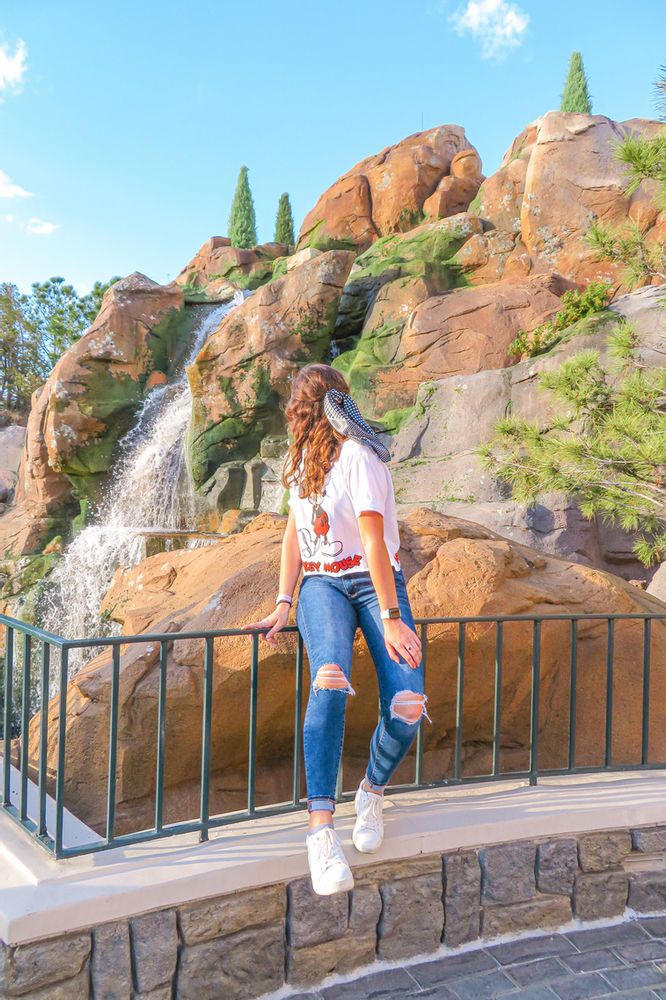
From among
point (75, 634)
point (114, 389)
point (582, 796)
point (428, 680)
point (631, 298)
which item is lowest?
point (75, 634)

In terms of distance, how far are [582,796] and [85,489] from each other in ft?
47.4

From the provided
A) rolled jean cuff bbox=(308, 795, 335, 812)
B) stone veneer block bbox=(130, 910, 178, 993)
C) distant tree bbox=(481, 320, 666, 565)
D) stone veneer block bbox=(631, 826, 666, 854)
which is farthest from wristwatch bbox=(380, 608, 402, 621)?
distant tree bbox=(481, 320, 666, 565)

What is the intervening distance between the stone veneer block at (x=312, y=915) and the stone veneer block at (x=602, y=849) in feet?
3.35

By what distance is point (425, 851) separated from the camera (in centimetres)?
278

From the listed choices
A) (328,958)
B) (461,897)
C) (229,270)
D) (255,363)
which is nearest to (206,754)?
(328,958)

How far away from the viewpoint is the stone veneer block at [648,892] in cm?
311

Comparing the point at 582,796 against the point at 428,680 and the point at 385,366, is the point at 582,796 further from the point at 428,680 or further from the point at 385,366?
the point at 385,366

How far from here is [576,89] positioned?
27.5 metres

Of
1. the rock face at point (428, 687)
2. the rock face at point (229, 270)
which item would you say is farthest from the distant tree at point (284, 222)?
the rock face at point (428, 687)

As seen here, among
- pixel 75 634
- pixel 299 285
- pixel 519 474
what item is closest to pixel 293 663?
pixel 519 474

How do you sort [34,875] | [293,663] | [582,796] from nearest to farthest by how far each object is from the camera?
1. [34,875]
2. [582,796]
3. [293,663]

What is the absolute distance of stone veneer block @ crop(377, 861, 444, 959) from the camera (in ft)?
8.87

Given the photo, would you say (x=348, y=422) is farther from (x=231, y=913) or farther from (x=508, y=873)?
(x=508, y=873)

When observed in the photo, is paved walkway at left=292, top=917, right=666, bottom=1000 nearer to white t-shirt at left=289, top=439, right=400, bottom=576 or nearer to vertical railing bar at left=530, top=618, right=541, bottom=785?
vertical railing bar at left=530, top=618, right=541, bottom=785
